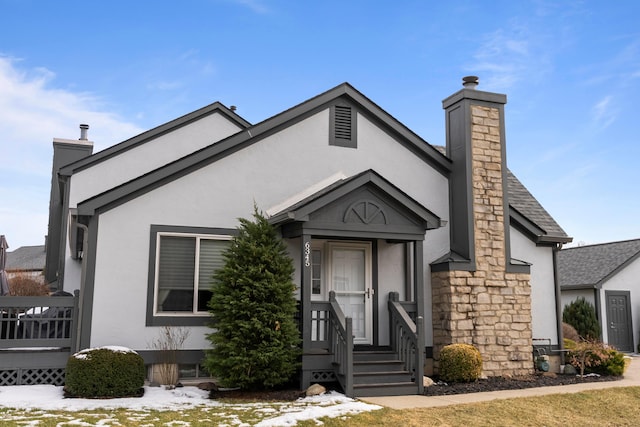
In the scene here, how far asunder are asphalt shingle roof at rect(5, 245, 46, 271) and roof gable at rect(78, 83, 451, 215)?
137 ft

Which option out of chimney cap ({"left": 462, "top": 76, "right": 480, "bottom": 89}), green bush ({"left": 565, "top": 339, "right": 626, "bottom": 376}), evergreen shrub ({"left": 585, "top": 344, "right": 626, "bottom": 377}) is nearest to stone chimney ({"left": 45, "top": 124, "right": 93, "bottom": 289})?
chimney cap ({"left": 462, "top": 76, "right": 480, "bottom": 89})

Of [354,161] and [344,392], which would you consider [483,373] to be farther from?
[354,161]

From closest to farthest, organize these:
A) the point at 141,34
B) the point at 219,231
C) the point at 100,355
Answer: the point at 100,355 → the point at 219,231 → the point at 141,34

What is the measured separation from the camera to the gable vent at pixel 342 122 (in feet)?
40.7

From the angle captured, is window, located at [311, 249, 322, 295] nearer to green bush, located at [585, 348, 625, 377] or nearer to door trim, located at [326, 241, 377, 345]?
door trim, located at [326, 241, 377, 345]

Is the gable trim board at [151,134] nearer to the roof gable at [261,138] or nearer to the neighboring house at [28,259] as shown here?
the roof gable at [261,138]

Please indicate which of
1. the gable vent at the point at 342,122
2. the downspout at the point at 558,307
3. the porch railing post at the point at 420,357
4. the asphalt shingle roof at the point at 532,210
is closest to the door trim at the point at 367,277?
the porch railing post at the point at 420,357

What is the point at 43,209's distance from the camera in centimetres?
2275

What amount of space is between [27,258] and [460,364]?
49990 mm

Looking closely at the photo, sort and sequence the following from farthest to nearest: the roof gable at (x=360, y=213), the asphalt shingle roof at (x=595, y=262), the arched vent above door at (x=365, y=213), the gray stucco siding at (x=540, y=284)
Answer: the asphalt shingle roof at (x=595, y=262)
the gray stucco siding at (x=540, y=284)
the arched vent above door at (x=365, y=213)
the roof gable at (x=360, y=213)

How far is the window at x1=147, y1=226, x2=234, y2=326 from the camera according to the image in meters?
10.4

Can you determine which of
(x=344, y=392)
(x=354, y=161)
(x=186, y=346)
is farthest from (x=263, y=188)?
(x=344, y=392)

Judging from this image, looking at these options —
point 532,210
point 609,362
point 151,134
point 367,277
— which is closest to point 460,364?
point 367,277

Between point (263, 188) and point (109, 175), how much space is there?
259 inches
